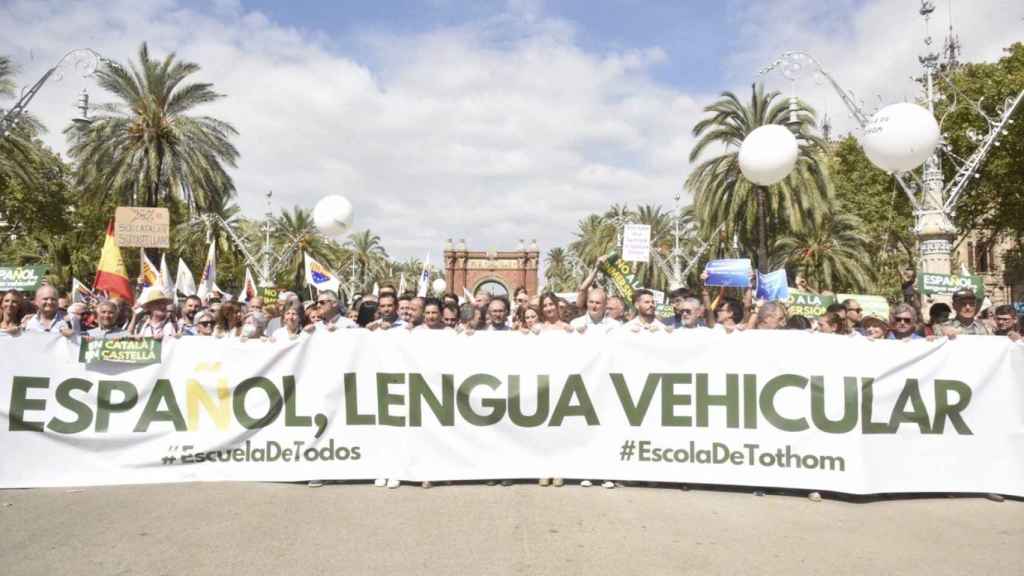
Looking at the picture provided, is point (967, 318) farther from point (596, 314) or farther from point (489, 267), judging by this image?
Result: point (489, 267)

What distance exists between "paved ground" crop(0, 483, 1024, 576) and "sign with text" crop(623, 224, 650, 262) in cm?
975

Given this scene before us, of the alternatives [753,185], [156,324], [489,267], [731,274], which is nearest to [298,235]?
[753,185]

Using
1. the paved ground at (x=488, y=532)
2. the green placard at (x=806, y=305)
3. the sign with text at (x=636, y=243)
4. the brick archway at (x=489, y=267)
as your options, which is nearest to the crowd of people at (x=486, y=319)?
the paved ground at (x=488, y=532)

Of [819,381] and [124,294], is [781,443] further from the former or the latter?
[124,294]

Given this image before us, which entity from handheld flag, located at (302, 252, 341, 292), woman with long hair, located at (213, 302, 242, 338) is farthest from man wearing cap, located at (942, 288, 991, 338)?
handheld flag, located at (302, 252, 341, 292)

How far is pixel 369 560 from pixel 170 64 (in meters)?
22.7

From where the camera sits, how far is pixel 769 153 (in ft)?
34.3

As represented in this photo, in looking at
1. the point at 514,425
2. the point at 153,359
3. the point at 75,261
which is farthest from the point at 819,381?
the point at 75,261

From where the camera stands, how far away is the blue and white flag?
14438 mm

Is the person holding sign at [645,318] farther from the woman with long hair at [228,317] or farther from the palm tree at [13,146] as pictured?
the palm tree at [13,146]

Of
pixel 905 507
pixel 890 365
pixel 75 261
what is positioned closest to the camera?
pixel 905 507

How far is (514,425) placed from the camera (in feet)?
20.5

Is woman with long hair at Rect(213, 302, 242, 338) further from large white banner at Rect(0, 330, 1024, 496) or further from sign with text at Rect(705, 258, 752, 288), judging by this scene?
sign with text at Rect(705, 258, 752, 288)

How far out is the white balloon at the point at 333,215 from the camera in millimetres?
14977
